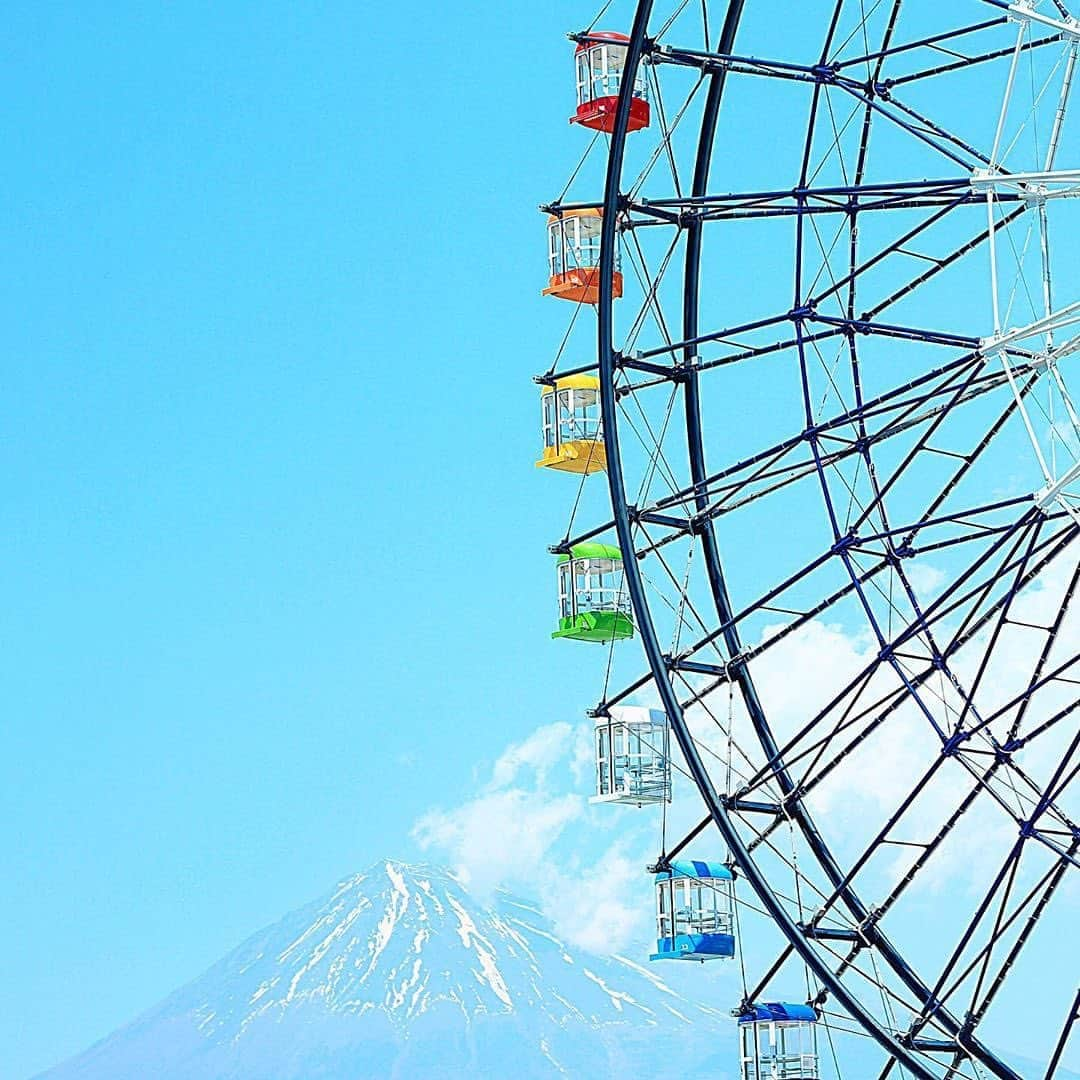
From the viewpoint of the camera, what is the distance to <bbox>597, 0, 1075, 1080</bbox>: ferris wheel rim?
2878 cm

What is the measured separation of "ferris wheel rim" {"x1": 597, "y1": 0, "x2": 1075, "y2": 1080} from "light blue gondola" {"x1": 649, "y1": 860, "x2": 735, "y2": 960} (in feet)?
6.49

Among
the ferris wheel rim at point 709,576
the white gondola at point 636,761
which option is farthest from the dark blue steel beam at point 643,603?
the white gondola at point 636,761

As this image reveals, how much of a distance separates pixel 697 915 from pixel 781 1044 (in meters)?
1.99

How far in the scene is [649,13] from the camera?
30359mm

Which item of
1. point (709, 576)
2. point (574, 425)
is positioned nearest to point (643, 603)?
point (709, 576)

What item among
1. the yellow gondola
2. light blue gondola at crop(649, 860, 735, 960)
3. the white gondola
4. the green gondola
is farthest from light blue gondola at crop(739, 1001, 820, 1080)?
the yellow gondola

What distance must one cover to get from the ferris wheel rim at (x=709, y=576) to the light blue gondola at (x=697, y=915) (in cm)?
198

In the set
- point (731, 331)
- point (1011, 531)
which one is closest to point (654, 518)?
point (731, 331)

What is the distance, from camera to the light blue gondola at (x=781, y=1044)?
32.5m

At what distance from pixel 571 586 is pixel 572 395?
2.57 meters

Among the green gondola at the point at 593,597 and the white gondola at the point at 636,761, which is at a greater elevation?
the green gondola at the point at 593,597

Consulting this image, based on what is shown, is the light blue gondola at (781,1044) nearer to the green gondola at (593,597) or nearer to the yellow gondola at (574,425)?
the green gondola at (593,597)

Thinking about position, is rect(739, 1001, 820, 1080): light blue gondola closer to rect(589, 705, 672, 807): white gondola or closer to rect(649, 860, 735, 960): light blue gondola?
rect(649, 860, 735, 960): light blue gondola

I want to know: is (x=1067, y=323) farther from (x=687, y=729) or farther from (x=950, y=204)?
(x=687, y=729)
